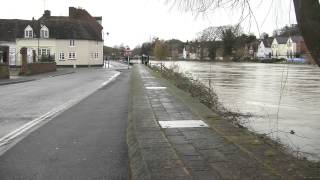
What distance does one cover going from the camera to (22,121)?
14.3m

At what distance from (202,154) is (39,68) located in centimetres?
5074

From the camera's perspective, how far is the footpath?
624 cm

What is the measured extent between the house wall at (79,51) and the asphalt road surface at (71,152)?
71.2 meters

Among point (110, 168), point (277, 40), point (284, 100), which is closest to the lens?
point (110, 168)

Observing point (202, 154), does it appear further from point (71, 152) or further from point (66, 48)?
point (66, 48)

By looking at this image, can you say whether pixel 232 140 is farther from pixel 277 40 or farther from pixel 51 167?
pixel 277 40

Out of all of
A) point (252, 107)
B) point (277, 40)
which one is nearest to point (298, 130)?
point (252, 107)

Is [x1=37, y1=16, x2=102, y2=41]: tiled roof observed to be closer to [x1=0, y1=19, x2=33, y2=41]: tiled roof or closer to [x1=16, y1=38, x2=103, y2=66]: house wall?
[x1=16, y1=38, x2=103, y2=66]: house wall

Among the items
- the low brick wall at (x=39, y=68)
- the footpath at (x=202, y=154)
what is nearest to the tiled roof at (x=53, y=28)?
the low brick wall at (x=39, y=68)

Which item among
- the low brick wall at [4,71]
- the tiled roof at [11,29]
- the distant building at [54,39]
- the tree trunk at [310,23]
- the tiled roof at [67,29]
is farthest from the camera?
the tiled roof at [67,29]

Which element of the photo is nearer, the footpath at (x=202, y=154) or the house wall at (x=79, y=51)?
the footpath at (x=202, y=154)

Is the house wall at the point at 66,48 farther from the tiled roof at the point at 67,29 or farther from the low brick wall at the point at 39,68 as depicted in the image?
the low brick wall at the point at 39,68

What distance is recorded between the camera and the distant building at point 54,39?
3236 inches

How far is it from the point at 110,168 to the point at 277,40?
6338 inches
